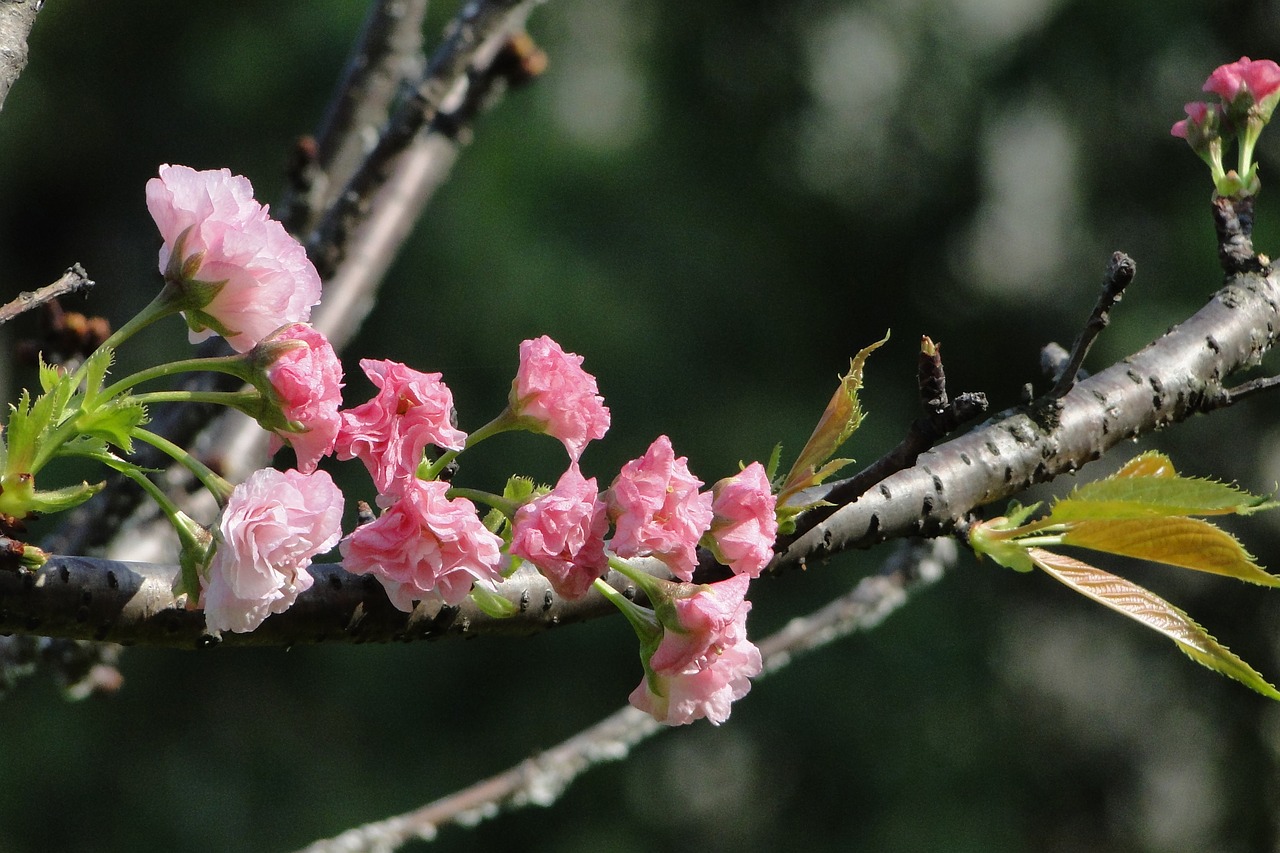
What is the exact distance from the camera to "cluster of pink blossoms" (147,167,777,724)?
0.45 metres

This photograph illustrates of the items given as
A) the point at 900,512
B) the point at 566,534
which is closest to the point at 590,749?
the point at 900,512

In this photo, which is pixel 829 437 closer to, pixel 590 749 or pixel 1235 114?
pixel 1235 114

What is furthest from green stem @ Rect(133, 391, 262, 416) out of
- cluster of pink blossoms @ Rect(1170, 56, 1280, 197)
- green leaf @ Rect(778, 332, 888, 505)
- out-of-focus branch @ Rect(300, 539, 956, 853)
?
out-of-focus branch @ Rect(300, 539, 956, 853)

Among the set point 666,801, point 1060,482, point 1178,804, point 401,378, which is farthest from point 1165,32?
point 401,378

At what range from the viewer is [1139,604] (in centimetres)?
60

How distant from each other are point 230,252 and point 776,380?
9.33ft

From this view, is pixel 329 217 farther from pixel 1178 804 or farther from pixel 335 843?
pixel 1178 804

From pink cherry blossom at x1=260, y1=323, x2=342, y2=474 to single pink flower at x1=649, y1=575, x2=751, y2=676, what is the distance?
153 mm

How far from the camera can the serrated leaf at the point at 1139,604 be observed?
0.59 metres

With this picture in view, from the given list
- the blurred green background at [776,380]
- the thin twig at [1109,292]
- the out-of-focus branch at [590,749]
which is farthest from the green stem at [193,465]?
the blurred green background at [776,380]

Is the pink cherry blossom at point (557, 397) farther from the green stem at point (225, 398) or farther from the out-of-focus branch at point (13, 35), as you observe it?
the out-of-focus branch at point (13, 35)

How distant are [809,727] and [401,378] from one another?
8.67 feet

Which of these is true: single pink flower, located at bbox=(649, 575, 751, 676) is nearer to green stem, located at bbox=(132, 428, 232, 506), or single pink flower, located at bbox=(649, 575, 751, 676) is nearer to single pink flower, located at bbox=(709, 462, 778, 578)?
single pink flower, located at bbox=(709, 462, 778, 578)

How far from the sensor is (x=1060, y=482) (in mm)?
2795
